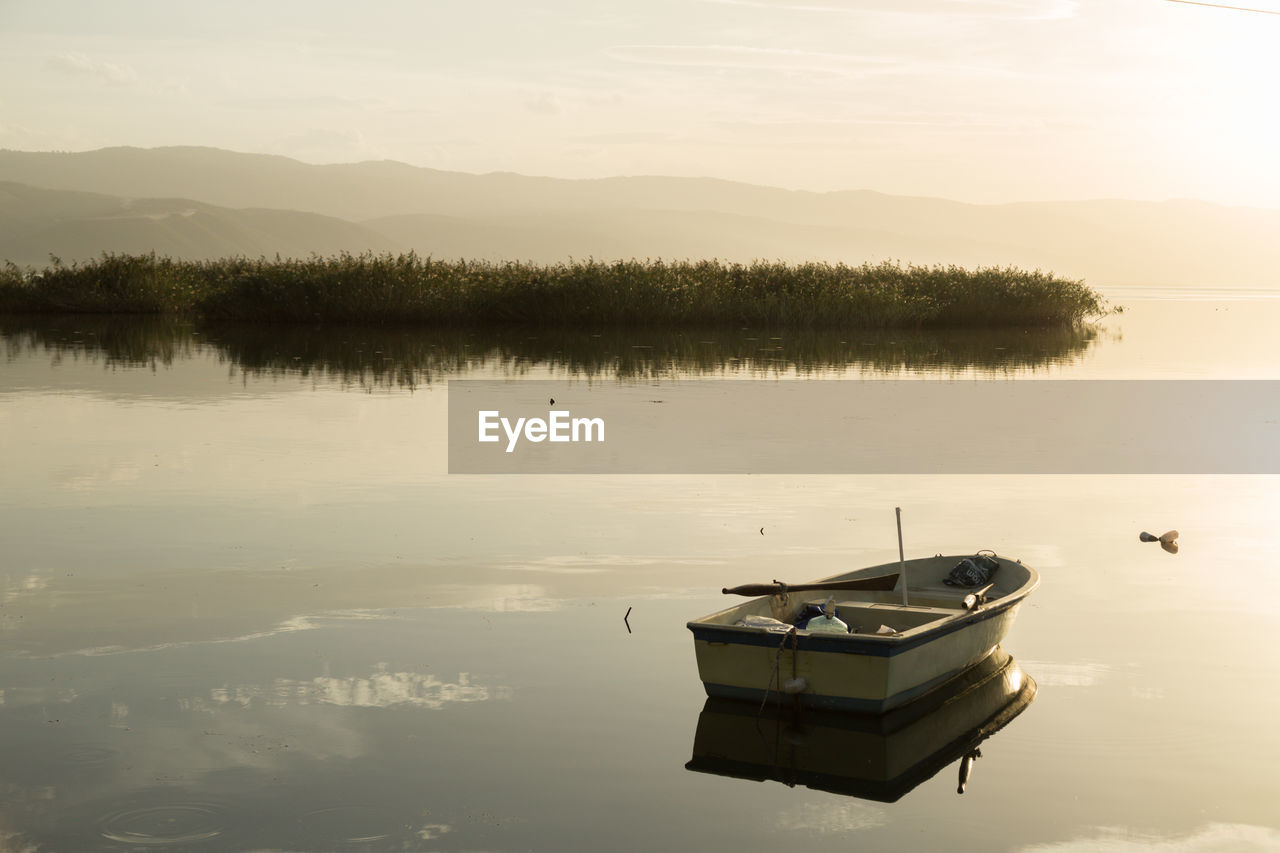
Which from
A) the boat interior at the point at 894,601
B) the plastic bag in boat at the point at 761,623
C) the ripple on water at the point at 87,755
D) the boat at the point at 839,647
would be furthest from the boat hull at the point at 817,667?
the ripple on water at the point at 87,755

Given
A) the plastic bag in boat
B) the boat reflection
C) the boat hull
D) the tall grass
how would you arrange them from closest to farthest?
the boat reflection → the boat hull → the plastic bag in boat → the tall grass

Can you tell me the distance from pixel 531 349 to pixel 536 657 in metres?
30.9

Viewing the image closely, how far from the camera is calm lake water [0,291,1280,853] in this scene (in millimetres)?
7430

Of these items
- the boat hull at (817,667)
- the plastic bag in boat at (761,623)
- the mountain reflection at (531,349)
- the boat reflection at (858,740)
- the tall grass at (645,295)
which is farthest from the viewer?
the tall grass at (645,295)

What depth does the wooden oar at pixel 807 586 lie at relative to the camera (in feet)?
33.8

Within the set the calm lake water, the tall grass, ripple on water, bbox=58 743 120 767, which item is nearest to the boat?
the calm lake water

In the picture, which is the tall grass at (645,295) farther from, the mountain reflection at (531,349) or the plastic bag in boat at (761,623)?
the plastic bag in boat at (761,623)

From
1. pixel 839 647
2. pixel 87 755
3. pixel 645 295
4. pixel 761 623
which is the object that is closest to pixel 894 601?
pixel 761 623

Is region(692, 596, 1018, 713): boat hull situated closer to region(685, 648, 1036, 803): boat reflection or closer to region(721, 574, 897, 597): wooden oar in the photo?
region(685, 648, 1036, 803): boat reflection

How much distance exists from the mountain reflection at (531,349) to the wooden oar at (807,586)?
19282 mm

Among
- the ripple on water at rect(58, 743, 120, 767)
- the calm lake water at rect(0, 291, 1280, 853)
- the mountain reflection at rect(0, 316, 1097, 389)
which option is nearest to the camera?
the calm lake water at rect(0, 291, 1280, 853)

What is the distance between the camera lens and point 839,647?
8992 mm

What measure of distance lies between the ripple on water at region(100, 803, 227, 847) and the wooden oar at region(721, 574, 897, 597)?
3.86m

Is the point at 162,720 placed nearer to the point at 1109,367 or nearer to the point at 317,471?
the point at 317,471
